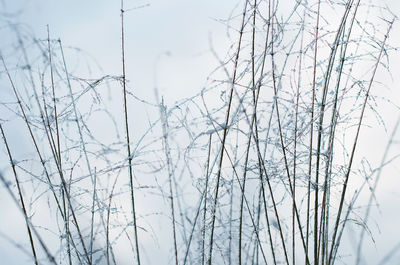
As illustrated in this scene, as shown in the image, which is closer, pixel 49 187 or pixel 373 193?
pixel 373 193

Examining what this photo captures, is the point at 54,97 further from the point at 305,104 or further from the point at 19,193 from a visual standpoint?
the point at 305,104

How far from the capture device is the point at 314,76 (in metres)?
1.48

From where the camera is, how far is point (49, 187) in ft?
5.31

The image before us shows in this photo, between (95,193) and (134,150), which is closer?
(134,150)

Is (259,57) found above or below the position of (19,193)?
above

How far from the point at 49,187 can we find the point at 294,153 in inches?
26.7

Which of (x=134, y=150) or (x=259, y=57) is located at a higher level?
(x=259, y=57)

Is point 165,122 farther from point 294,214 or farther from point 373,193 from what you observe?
point 373,193

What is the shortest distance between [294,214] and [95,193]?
21.9 inches

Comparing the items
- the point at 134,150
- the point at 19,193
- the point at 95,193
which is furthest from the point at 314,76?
the point at 19,193

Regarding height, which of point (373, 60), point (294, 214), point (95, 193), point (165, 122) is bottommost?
point (294, 214)

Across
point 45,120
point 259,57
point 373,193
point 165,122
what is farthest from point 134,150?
point 373,193

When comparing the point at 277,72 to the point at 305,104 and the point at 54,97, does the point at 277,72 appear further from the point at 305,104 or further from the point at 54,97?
the point at 54,97

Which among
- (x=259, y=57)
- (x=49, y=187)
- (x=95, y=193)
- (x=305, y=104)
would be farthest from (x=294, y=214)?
(x=49, y=187)
